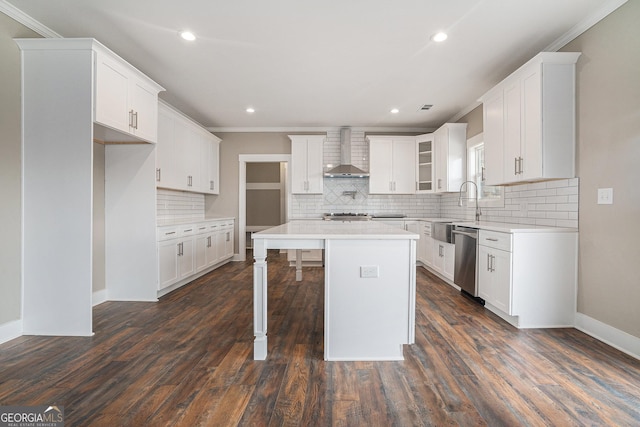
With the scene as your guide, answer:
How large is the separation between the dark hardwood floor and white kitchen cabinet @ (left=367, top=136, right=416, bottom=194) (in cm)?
329

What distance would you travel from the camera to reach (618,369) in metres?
2.03

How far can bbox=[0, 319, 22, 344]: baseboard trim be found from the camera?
2.42 meters

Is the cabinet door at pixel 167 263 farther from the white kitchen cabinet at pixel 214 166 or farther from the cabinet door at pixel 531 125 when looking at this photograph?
the cabinet door at pixel 531 125

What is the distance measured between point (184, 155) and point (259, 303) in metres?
3.38

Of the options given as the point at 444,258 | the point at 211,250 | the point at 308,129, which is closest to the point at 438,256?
the point at 444,258

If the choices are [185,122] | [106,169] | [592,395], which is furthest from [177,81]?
[592,395]

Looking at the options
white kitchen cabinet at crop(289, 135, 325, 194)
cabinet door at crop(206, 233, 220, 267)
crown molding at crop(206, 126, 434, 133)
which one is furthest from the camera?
crown molding at crop(206, 126, 434, 133)

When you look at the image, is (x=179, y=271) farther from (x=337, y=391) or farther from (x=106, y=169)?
(x=337, y=391)

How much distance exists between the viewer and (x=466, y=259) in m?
3.66

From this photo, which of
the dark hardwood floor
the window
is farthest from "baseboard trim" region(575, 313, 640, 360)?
the window

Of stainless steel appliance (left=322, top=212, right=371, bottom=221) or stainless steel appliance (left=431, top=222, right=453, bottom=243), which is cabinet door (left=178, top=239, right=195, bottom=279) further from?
stainless steel appliance (left=431, top=222, right=453, bottom=243)

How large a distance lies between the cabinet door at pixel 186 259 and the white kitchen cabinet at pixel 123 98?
1485 mm

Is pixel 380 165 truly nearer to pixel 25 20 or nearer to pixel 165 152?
pixel 165 152

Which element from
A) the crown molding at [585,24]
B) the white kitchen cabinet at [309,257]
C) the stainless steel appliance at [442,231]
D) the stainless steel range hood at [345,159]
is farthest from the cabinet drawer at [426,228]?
the crown molding at [585,24]
